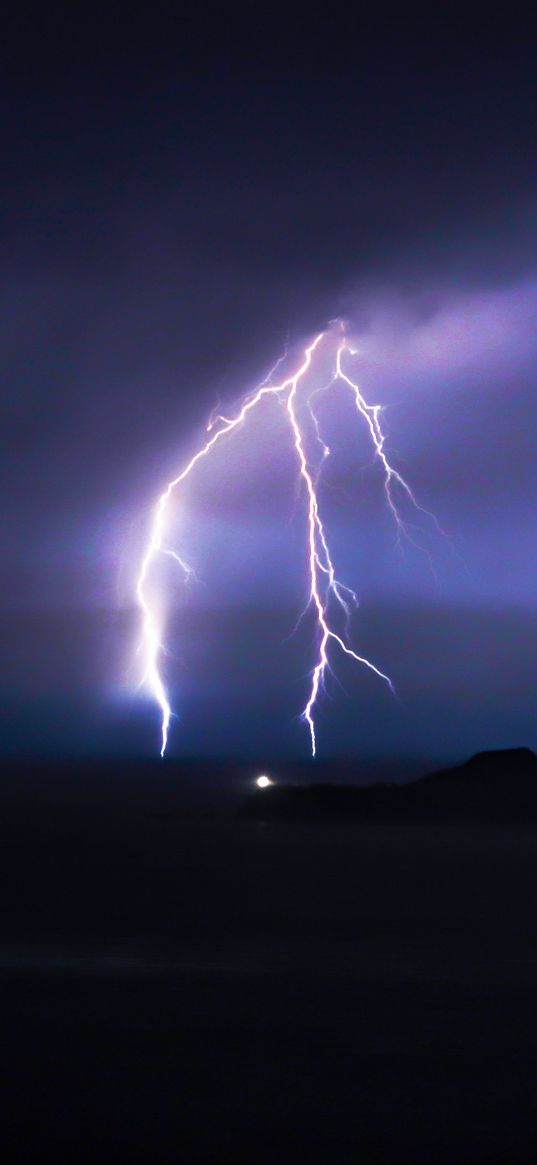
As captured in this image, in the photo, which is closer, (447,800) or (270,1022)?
(270,1022)

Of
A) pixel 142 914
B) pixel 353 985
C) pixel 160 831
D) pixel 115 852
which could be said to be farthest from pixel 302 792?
pixel 353 985

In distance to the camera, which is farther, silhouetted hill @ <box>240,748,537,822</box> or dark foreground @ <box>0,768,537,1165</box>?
silhouetted hill @ <box>240,748,537,822</box>

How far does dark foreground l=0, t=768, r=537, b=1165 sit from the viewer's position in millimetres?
7371

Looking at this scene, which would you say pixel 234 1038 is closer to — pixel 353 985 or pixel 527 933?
pixel 353 985

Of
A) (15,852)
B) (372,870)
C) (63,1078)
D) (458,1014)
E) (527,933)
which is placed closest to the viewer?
(63,1078)

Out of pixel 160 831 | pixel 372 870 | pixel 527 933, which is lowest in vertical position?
pixel 527 933

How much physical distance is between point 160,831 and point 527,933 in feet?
93.3

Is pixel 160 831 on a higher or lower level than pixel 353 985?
higher

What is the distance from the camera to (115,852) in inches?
1313

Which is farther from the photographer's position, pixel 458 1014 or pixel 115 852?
pixel 115 852

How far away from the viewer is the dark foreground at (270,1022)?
24.2 feet

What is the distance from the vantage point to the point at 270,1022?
1041 centimetres

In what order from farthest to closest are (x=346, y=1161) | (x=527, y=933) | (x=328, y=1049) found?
(x=527, y=933)
(x=328, y=1049)
(x=346, y=1161)

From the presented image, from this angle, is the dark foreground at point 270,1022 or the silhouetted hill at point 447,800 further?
the silhouetted hill at point 447,800
